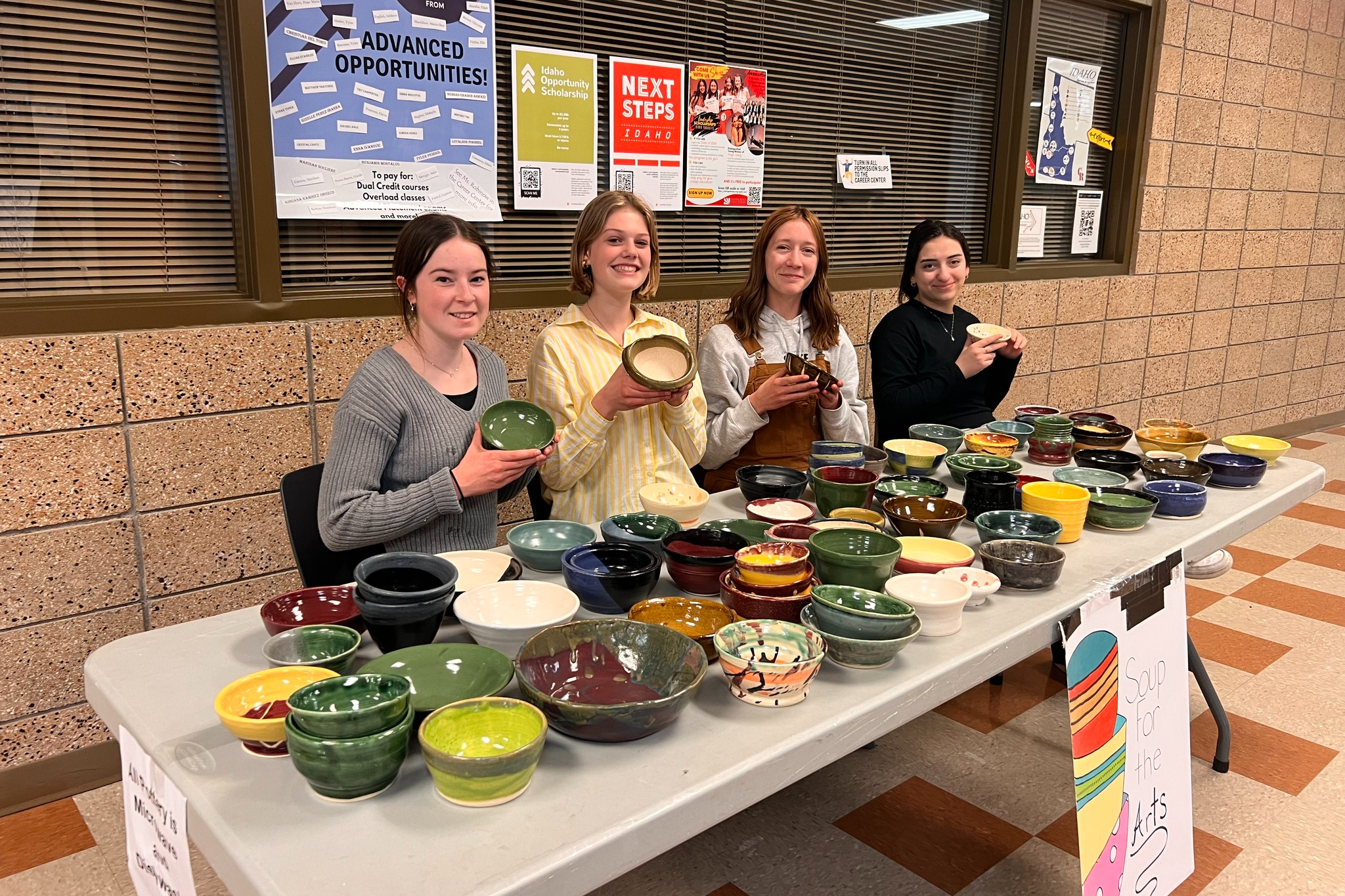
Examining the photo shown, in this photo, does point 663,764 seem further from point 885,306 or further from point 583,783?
point 885,306

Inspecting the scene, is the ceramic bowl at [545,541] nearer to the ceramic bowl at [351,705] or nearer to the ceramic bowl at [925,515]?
the ceramic bowl at [351,705]

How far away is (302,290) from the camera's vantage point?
2.53 m

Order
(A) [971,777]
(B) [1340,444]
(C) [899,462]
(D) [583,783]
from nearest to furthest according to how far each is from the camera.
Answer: (D) [583,783] → (C) [899,462] → (A) [971,777] → (B) [1340,444]

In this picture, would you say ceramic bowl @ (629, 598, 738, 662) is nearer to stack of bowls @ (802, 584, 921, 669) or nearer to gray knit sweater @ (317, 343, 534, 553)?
stack of bowls @ (802, 584, 921, 669)

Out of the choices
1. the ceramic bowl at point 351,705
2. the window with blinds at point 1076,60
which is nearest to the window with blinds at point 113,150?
the ceramic bowl at point 351,705

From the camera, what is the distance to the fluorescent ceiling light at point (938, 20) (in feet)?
12.6

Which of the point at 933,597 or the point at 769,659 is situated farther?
the point at 933,597

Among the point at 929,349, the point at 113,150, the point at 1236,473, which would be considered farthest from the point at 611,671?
the point at 929,349

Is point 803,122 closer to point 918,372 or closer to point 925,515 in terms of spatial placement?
point 918,372

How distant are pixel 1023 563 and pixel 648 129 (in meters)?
2.13

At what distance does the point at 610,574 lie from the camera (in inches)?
52.4

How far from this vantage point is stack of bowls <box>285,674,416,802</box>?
0.91 metres

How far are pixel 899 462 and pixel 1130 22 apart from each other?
3731 mm

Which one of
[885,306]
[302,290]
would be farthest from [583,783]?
[885,306]
